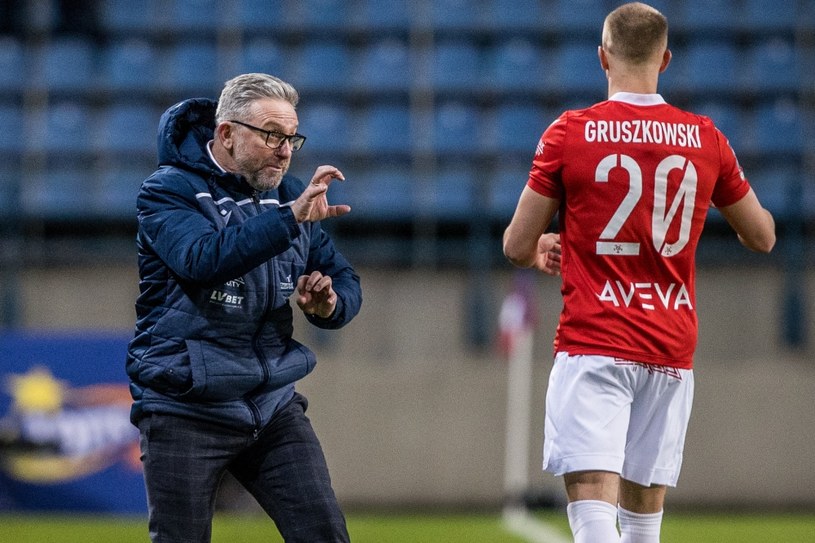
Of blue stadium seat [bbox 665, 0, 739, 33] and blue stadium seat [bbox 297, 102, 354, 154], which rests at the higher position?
blue stadium seat [bbox 665, 0, 739, 33]

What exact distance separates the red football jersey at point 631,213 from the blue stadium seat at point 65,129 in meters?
9.47

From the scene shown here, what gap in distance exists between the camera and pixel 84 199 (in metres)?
12.1

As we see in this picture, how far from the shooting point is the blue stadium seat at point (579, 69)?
12.8 meters

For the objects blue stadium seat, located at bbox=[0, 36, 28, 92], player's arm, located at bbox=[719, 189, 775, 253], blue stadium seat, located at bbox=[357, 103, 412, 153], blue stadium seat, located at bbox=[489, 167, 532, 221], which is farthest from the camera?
blue stadium seat, located at bbox=[0, 36, 28, 92]

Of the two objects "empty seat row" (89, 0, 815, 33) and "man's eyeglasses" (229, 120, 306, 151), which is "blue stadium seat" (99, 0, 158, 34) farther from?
"man's eyeglasses" (229, 120, 306, 151)

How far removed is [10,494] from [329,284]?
21.6 feet

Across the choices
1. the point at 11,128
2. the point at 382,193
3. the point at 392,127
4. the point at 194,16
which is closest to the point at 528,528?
the point at 382,193

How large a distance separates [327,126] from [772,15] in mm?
4775

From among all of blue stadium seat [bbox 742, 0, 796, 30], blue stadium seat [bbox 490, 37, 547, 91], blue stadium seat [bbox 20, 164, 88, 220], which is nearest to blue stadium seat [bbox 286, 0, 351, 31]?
blue stadium seat [bbox 490, 37, 547, 91]

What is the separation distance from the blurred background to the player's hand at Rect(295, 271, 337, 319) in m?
6.02

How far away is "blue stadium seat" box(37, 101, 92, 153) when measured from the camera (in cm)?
1250

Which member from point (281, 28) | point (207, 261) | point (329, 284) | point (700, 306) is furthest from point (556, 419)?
point (281, 28)

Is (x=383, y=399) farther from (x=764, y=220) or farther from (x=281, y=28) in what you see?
(x=764, y=220)

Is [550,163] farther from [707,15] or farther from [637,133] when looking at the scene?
[707,15]
